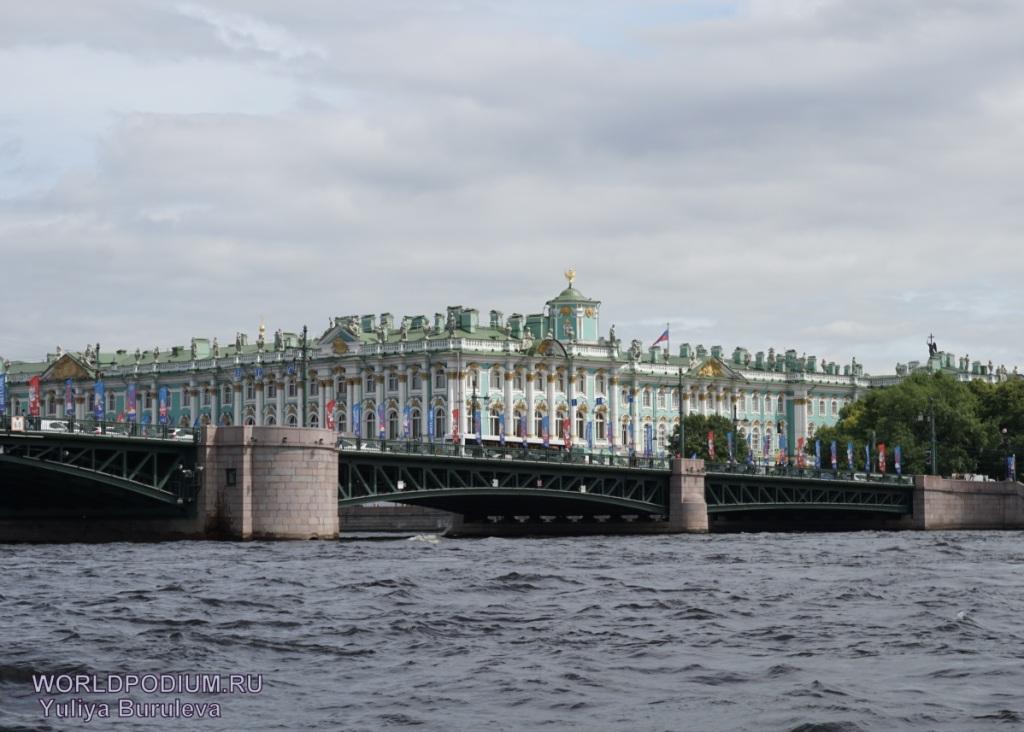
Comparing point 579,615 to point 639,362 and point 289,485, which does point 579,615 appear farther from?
point 639,362

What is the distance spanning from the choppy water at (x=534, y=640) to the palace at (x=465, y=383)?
255 ft

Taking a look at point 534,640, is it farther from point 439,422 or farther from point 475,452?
point 439,422

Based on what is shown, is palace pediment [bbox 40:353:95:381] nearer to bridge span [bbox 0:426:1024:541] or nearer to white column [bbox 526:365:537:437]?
white column [bbox 526:365:537:437]

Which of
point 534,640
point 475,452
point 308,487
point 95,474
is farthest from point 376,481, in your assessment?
point 534,640

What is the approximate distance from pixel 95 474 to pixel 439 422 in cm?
7346

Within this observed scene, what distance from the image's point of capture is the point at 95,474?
6050 cm

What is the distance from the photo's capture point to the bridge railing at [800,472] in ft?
303

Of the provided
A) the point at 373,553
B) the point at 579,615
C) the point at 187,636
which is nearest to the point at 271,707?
the point at 187,636

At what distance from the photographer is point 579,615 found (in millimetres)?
35156

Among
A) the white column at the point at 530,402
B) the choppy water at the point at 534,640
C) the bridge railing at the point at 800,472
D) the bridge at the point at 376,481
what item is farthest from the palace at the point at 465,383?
the choppy water at the point at 534,640

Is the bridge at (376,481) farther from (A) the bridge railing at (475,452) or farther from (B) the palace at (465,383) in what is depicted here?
(B) the palace at (465,383)

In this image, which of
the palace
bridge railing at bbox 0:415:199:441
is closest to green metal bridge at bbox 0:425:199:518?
bridge railing at bbox 0:415:199:441

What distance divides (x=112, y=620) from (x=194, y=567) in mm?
15276

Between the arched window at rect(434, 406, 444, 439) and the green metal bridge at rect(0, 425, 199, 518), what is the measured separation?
2513 inches
